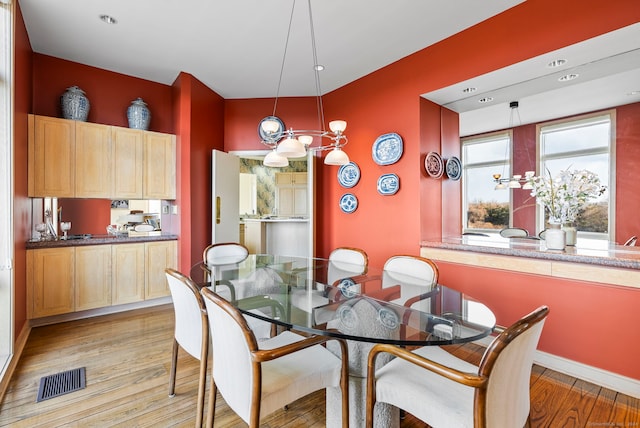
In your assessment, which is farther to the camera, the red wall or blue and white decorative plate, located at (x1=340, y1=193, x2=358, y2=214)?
blue and white decorative plate, located at (x1=340, y1=193, x2=358, y2=214)

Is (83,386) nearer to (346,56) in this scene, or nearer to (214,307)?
(214,307)

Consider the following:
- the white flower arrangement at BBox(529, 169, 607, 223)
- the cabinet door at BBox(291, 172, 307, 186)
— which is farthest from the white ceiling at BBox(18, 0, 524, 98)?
the cabinet door at BBox(291, 172, 307, 186)

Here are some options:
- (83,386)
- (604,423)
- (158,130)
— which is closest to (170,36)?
(158,130)

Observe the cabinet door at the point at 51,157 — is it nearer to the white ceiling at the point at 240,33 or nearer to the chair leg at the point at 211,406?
the white ceiling at the point at 240,33

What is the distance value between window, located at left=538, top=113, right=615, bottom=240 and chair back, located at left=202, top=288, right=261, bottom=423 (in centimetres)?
301

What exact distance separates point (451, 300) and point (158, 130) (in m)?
4.13

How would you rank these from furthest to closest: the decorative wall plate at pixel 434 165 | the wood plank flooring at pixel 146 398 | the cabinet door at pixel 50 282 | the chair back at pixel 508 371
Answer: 1. the decorative wall plate at pixel 434 165
2. the cabinet door at pixel 50 282
3. the wood plank flooring at pixel 146 398
4. the chair back at pixel 508 371

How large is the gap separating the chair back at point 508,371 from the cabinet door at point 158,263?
12.1ft

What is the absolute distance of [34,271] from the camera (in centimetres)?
297

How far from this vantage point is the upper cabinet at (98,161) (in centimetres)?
309

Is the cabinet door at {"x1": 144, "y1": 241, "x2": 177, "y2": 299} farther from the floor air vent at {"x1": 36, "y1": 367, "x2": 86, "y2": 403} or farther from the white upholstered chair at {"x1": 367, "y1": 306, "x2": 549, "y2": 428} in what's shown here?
the white upholstered chair at {"x1": 367, "y1": 306, "x2": 549, "y2": 428}

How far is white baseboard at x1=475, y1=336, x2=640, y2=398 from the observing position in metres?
2.00

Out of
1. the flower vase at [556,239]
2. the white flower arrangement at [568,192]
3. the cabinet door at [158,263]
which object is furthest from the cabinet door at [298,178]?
the flower vase at [556,239]

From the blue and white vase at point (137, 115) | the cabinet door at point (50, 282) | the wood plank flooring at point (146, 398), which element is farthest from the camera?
the blue and white vase at point (137, 115)
